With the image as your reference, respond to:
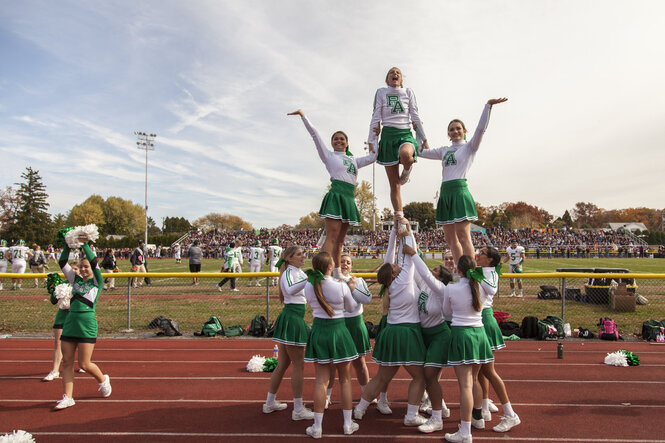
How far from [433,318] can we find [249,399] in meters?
2.69

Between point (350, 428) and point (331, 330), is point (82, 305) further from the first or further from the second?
point (350, 428)

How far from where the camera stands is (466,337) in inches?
155

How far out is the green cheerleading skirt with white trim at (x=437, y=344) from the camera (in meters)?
4.09

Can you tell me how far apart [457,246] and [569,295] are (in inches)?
431

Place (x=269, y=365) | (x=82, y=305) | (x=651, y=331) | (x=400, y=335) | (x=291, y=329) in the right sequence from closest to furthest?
1. (x=400, y=335)
2. (x=291, y=329)
3. (x=82, y=305)
4. (x=269, y=365)
5. (x=651, y=331)

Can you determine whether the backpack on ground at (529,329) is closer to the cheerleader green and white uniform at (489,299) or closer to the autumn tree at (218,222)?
the cheerleader green and white uniform at (489,299)

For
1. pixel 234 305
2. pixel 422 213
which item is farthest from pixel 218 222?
pixel 234 305

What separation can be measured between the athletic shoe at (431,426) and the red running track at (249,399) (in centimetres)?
5

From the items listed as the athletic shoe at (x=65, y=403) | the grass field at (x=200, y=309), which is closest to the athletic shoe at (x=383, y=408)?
the athletic shoe at (x=65, y=403)

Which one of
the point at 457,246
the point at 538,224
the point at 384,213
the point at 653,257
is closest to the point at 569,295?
the point at 457,246

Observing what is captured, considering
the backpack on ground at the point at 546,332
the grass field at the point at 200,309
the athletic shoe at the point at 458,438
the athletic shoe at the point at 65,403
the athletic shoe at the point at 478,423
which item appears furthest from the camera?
the grass field at the point at 200,309

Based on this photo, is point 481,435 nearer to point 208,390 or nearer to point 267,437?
point 267,437

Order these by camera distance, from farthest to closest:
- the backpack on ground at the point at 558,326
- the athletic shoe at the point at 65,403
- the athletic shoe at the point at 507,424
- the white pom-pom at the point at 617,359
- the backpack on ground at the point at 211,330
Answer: the backpack on ground at the point at 211,330
the backpack on ground at the point at 558,326
the white pom-pom at the point at 617,359
the athletic shoe at the point at 65,403
the athletic shoe at the point at 507,424

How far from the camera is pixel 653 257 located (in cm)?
4031
